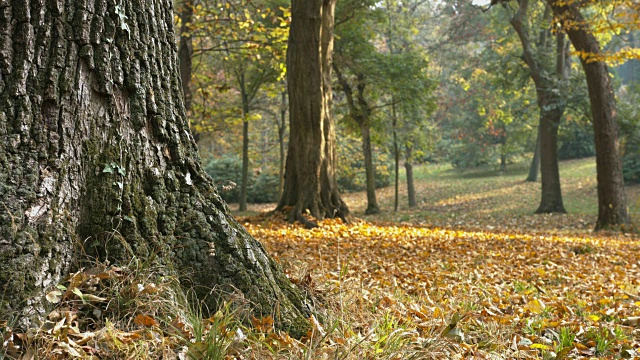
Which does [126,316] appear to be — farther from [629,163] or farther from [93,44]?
Answer: [629,163]

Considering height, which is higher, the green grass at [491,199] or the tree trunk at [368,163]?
the tree trunk at [368,163]

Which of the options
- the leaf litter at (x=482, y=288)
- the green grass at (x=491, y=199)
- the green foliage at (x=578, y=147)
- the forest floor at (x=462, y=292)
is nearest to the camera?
the forest floor at (x=462, y=292)

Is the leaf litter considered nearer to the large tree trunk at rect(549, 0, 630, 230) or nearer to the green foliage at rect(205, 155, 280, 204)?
the large tree trunk at rect(549, 0, 630, 230)

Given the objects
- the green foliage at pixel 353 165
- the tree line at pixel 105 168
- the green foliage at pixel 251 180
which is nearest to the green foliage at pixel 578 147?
the green foliage at pixel 353 165

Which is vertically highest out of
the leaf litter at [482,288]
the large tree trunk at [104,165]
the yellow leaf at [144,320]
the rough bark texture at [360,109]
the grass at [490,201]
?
the rough bark texture at [360,109]

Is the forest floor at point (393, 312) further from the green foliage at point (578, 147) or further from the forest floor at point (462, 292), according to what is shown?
the green foliage at point (578, 147)

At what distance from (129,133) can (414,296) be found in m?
2.49

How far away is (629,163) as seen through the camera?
81.5ft

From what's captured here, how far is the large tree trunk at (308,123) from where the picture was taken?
10.1 metres

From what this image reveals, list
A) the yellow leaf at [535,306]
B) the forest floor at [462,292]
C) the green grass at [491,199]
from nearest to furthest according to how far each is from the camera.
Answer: the forest floor at [462,292]
the yellow leaf at [535,306]
the green grass at [491,199]

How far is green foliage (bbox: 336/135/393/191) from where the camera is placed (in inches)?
965

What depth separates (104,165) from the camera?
2.64 metres

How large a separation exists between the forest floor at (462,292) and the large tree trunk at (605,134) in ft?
12.8

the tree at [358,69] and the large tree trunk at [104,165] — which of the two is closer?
the large tree trunk at [104,165]
